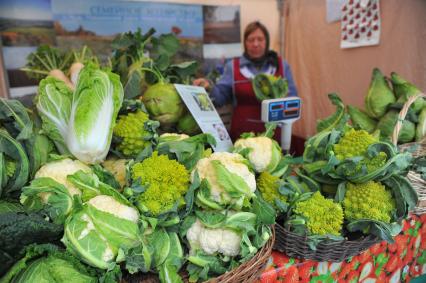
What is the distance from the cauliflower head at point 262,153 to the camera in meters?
0.90

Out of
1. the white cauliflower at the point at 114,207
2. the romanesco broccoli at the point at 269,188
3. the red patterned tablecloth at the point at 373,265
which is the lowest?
the red patterned tablecloth at the point at 373,265

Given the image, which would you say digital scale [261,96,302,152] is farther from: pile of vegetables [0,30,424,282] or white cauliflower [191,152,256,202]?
white cauliflower [191,152,256,202]

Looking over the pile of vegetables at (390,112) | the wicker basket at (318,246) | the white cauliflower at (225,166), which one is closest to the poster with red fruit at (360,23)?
the pile of vegetables at (390,112)

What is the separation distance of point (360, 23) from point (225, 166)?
223 cm

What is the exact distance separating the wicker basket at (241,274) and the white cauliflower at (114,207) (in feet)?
0.45

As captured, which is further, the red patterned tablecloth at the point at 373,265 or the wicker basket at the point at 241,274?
the red patterned tablecloth at the point at 373,265

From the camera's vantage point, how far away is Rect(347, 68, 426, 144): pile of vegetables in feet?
4.38

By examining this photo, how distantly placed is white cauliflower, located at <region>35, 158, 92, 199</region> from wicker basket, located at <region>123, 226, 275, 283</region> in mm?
250

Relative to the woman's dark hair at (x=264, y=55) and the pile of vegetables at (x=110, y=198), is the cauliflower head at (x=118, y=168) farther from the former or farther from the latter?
the woman's dark hair at (x=264, y=55)

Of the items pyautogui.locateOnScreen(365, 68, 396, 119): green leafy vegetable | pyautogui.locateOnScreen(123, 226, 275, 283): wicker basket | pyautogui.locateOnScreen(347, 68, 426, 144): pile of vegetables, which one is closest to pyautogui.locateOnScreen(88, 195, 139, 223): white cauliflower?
pyautogui.locateOnScreen(123, 226, 275, 283): wicker basket

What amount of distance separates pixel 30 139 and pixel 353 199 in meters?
0.91

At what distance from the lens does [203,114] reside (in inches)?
45.9

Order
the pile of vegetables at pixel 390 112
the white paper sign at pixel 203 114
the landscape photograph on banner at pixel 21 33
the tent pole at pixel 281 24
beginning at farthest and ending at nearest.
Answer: the tent pole at pixel 281 24 → the landscape photograph on banner at pixel 21 33 → the pile of vegetables at pixel 390 112 → the white paper sign at pixel 203 114

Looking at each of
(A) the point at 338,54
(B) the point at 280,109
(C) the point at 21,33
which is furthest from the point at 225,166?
(A) the point at 338,54
